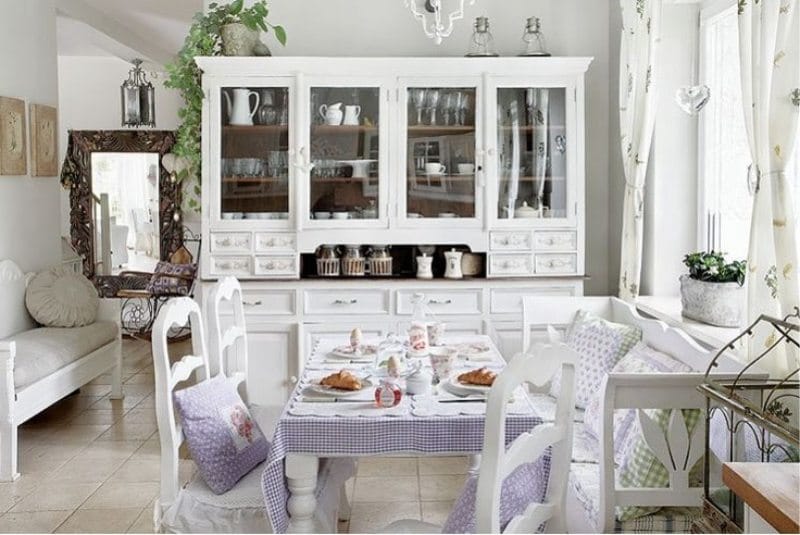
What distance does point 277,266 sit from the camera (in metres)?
4.45

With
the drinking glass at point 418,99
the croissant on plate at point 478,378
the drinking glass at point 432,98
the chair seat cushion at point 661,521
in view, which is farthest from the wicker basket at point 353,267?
the chair seat cushion at point 661,521

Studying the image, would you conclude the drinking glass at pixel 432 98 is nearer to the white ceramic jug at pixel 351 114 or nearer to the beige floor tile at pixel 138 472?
the white ceramic jug at pixel 351 114

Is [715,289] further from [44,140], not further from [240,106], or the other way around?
[44,140]

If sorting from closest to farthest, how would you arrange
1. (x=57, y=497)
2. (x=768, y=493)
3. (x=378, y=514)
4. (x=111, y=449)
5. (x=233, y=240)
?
(x=768, y=493), (x=378, y=514), (x=57, y=497), (x=111, y=449), (x=233, y=240)

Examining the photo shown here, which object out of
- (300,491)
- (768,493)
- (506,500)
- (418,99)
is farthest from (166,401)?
(418,99)

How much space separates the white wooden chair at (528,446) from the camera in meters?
1.75

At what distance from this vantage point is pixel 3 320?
15.6 feet

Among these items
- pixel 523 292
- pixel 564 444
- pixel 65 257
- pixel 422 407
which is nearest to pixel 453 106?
pixel 523 292

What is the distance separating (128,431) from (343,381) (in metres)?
2.51

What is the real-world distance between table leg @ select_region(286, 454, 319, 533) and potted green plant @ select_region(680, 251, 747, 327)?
183cm

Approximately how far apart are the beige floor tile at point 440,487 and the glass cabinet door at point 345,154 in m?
1.43

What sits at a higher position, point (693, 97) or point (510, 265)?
point (693, 97)

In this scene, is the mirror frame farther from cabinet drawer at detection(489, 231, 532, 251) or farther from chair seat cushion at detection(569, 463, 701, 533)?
chair seat cushion at detection(569, 463, 701, 533)

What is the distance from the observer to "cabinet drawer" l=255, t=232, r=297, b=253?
14.6 feet
